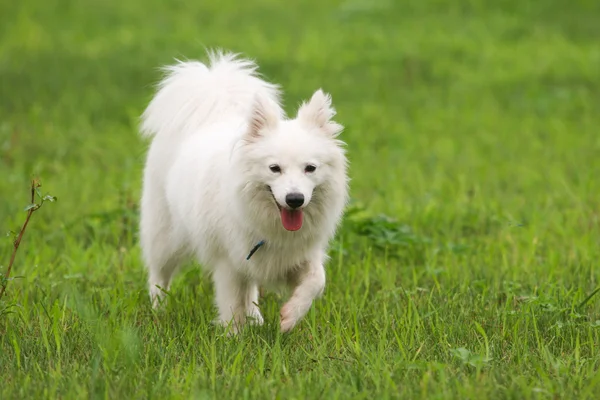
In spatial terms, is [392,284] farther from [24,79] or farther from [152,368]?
[24,79]

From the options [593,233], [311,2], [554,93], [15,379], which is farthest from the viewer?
[311,2]

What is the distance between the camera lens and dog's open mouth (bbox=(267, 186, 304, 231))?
Answer: 15.0 ft

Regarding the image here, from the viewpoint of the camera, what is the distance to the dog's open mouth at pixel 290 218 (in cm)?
458

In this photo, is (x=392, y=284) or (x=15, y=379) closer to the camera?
(x=15, y=379)

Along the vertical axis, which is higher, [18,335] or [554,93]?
[554,93]

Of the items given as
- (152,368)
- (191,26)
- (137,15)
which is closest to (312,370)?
(152,368)

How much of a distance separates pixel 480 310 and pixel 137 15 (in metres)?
14.0

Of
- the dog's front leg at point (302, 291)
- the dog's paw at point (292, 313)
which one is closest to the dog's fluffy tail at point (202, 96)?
the dog's front leg at point (302, 291)

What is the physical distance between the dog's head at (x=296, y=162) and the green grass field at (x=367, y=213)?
570mm

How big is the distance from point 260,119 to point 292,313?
975mm

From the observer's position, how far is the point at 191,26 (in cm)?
1638

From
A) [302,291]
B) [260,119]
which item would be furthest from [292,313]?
[260,119]

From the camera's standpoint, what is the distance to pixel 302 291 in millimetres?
4719

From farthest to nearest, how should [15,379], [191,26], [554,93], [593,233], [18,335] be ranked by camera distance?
1. [191,26]
2. [554,93]
3. [593,233]
4. [18,335]
5. [15,379]
